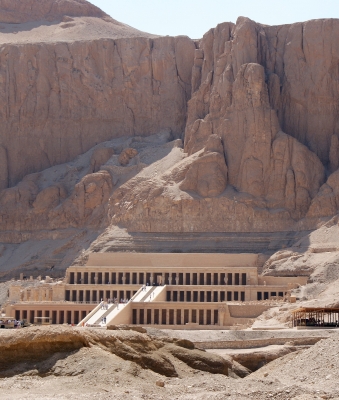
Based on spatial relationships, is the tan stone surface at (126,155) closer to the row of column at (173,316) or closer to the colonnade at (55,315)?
the colonnade at (55,315)

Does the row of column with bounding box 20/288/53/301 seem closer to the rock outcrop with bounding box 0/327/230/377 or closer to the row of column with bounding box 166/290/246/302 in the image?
the row of column with bounding box 166/290/246/302

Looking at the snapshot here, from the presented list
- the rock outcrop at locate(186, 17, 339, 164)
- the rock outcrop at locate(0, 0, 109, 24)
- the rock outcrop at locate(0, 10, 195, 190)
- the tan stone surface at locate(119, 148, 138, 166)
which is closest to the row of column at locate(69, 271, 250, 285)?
the rock outcrop at locate(186, 17, 339, 164)

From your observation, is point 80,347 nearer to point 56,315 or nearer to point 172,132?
point 56,315

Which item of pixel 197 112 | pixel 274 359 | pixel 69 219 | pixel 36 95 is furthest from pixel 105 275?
pixel 274 359

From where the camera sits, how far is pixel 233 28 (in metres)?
130

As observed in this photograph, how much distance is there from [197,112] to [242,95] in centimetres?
822

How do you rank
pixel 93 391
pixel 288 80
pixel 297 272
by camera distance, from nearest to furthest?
pixel 93 391 → pixel 297 272 → pixel 288 80

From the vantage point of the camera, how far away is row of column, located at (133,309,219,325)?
100750 millimetres

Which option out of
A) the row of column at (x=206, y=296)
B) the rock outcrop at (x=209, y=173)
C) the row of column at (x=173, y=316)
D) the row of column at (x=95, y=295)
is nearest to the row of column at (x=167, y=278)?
the row of column at (x=206, y=296)

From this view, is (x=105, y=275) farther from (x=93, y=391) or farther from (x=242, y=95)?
(x=93, y=391)

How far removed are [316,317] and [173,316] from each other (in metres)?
16.9

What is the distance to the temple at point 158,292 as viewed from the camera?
100 metres

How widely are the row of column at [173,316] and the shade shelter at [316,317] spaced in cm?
1256

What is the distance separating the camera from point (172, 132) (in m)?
138
